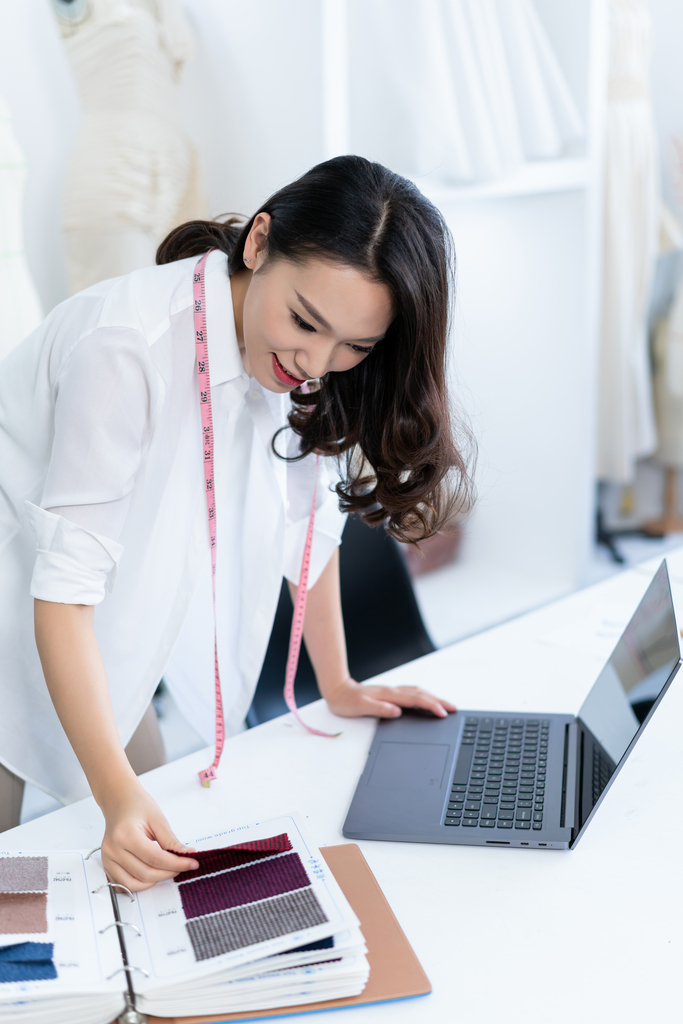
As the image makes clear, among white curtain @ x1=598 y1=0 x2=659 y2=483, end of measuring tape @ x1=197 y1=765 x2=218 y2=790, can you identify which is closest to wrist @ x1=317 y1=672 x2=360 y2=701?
end of measuring tape @ x1=197 y1=765 x2=218 y2=790

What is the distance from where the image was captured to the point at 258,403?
3.75 ft

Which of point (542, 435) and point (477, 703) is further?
point (542, 435)

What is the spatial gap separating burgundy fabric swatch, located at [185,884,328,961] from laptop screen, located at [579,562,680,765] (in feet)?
1.24

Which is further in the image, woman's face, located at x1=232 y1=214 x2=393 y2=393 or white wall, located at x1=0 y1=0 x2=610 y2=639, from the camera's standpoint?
white wall, located at x1=0 y1=0 x2=610 y2=639

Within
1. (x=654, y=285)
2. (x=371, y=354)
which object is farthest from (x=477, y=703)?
(x=654, y=285)

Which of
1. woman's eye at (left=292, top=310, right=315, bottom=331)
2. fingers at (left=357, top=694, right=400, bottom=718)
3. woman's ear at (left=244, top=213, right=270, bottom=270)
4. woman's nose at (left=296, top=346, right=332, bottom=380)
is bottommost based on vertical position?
fingers at (left=357, top=694, right=400, bottom=718)

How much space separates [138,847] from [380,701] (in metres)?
0.50

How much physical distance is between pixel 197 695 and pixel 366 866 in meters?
0.50

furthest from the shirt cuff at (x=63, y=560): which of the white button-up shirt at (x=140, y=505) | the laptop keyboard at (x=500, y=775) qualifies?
the laptop keyboard at (x=500, y=775)

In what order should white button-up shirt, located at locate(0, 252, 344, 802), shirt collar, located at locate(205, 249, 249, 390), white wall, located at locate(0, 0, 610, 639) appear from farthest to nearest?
white wall, located at locate(0, 0, 610, 639) → shirt collar, located at locate(205, 249, 249, 390) → white button-up shirt, located at locate(0, 252, 344, 802)

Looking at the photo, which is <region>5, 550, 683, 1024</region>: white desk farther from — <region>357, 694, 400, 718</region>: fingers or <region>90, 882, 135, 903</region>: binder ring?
<region>90, 882, 135, 903</region>: binder ring

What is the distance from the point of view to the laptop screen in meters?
0.95

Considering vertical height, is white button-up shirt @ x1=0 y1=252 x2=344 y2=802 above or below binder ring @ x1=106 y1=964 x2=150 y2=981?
above

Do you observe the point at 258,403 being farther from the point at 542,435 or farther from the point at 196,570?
the point at 542,435
